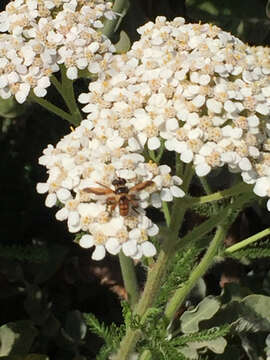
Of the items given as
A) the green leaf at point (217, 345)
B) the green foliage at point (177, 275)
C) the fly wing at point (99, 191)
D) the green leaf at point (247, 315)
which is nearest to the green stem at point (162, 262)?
the green foliage at point (177, 275)

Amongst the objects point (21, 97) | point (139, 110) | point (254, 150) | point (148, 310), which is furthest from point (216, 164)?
point (21, 97)

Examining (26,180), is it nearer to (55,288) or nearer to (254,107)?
(55,288)

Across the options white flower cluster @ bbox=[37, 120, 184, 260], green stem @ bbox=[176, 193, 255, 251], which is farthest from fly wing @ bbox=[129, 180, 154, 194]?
green stem @ bbox=[176, 193, 255, 251]

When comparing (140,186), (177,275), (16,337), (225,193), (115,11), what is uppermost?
(115,11)

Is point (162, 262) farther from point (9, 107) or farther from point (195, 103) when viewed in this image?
point (9, 107)

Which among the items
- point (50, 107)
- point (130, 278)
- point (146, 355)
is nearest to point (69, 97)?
point (50, 107)

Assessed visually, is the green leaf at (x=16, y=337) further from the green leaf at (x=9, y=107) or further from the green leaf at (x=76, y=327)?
the green leaf at (x=9, y=107)
